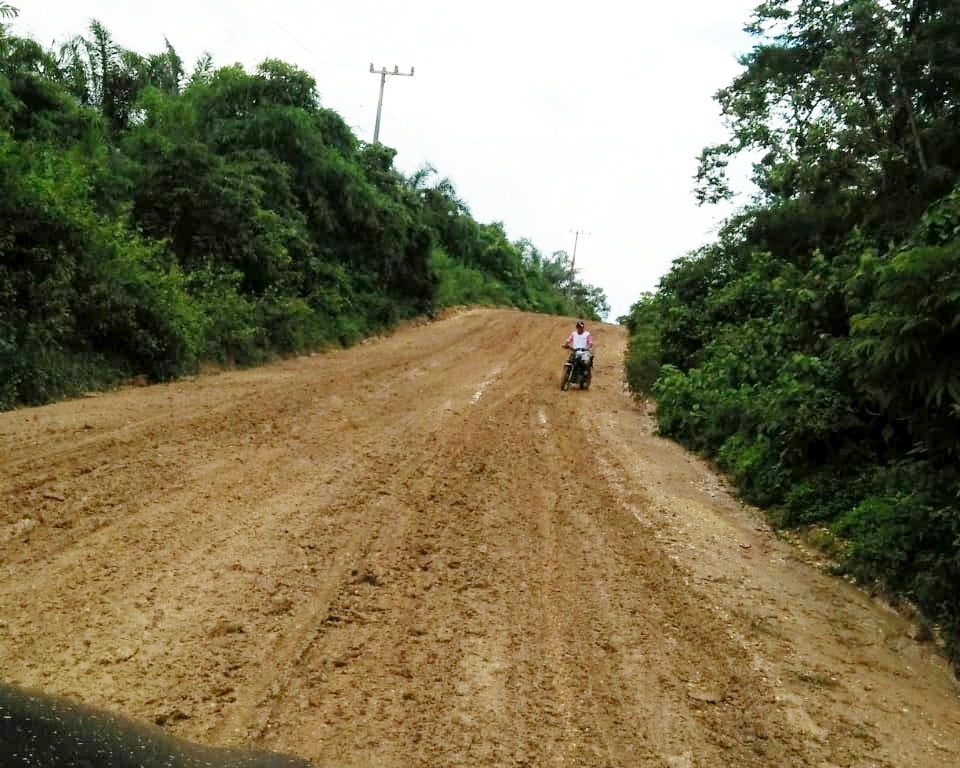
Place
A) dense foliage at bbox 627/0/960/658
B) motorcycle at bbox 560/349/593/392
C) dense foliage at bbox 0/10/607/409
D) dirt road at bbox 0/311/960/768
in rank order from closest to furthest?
1. dirt road at bbox 0/311/960/768
2. dense foliage at bbox 627/0/960/658
3. dense foliage at bbox 0/10/607/409
4. motorcycle at bbox 560/349/593/392

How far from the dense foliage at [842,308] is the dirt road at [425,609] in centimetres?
84

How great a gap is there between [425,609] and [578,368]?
12.3 m

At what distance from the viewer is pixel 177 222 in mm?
16500

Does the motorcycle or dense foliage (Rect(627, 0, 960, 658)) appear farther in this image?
the motorcycle

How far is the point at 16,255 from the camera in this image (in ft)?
36.4

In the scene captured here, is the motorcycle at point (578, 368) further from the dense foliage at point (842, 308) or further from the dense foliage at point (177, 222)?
the dense foliage at point (177, 222)

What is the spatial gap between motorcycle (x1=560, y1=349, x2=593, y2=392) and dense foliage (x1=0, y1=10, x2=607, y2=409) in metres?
6.05

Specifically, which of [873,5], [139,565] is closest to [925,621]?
[139,565]

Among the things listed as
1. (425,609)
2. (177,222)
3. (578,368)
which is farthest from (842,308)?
(177,222)

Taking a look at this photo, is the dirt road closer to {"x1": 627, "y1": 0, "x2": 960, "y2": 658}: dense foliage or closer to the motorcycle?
{"x1": 627, "y1": 0, "x2": 960, "y2": 658}: dense foliage

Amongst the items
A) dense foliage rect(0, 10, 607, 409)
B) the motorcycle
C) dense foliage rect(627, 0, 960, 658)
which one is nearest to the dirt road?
dense foliage rect(627, 0, 960, 658)

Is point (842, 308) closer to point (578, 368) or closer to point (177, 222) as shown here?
point (578, 368)

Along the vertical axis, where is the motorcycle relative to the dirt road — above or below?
above

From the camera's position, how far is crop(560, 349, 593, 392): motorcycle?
1719 centimetres
